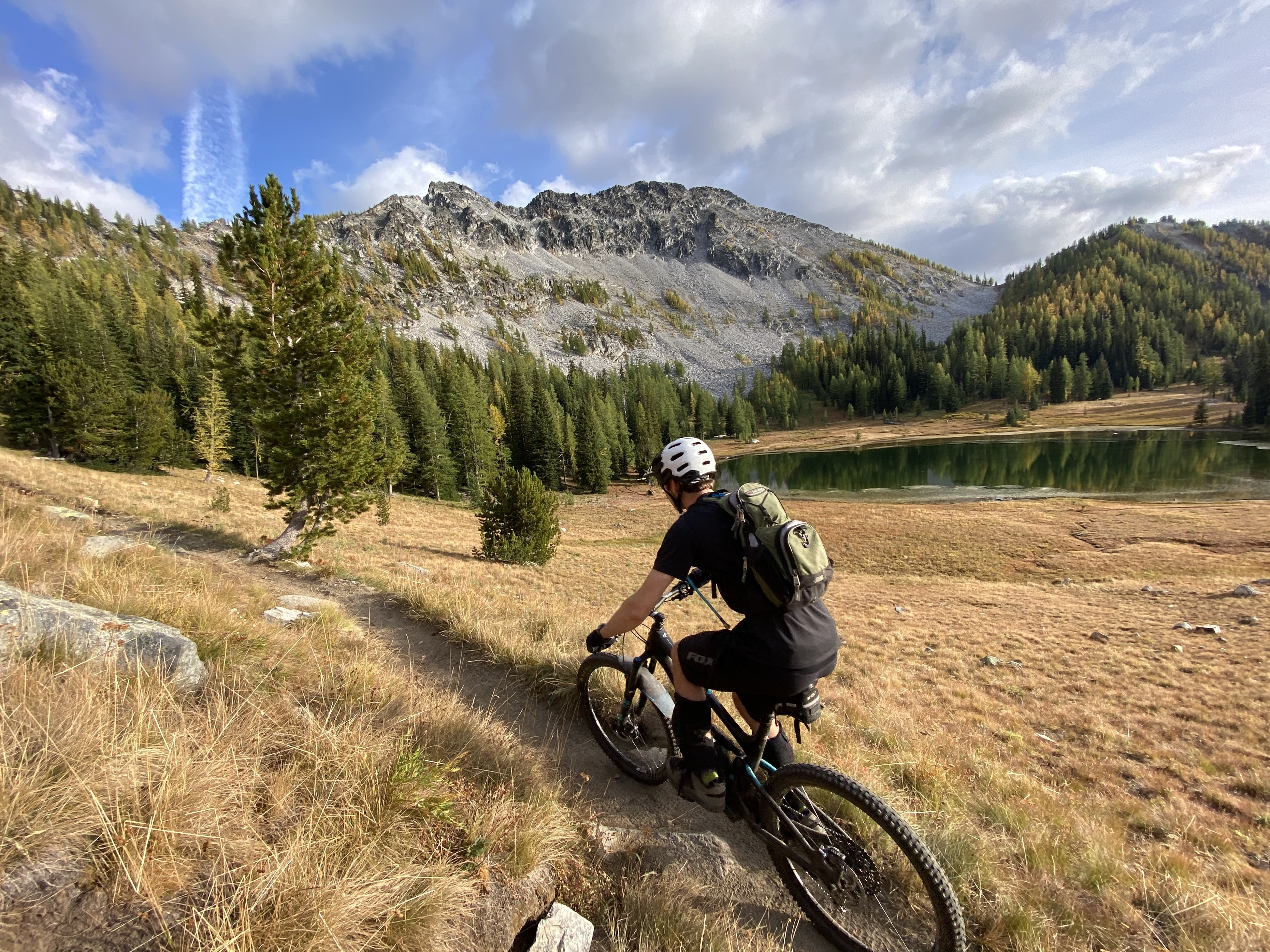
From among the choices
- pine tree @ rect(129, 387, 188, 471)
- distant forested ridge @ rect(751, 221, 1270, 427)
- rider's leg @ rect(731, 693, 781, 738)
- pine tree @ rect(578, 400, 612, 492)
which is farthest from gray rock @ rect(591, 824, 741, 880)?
distant forested ridge @ rect(751, 221, 1270, 427)

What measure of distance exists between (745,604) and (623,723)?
7.16ft

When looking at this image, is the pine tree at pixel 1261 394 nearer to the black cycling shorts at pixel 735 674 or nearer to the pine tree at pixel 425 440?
the pine tree at pixel 425 440

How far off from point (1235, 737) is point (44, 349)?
218 ft

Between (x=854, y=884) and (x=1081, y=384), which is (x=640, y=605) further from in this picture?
(x=1081, y=384)

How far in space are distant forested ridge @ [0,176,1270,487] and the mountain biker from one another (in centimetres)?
1447

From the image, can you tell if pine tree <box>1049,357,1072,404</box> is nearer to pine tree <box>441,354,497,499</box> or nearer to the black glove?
pine tree <box>441,354,497,499</box>

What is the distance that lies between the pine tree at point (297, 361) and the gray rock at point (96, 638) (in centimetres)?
1092

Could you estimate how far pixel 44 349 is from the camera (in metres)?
39.1

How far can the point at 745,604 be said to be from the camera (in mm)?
3023

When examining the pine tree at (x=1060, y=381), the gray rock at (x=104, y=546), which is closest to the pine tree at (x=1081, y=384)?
the pine tree at (x=1060, y=381)

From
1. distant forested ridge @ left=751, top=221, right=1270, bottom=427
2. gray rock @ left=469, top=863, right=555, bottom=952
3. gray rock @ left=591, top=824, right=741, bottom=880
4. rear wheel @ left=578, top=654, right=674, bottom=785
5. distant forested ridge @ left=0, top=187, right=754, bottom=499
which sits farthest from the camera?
distant forested ridge @ left=751, top=221, right=1270, bottom=427

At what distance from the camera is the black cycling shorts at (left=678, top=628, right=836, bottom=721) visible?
2822 mm

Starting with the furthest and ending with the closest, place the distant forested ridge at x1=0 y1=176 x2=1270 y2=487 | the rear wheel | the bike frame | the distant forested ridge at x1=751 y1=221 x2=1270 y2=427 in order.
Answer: the distant forested ridge at x1=751 y1=221 x2=1270 y2=427, the distant forested ridge at x1=0 y1=176 x2=1270 y2=487, the rear wheel, the bike frame

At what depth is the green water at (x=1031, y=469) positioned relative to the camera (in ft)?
160
